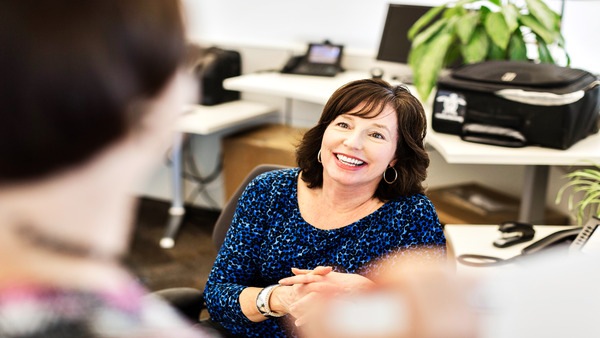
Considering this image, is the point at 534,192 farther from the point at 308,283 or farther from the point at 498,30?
the point at 308,283

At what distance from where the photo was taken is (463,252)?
1.94 m

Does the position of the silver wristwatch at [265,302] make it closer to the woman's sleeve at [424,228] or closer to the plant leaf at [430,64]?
the woman's sleeve at [424,228]

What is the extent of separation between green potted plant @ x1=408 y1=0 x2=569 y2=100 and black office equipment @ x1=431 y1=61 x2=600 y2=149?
0.69 ft

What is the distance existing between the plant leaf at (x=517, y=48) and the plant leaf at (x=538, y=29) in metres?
0.06

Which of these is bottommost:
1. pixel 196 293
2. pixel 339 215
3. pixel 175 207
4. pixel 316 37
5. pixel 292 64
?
pixel 175 207

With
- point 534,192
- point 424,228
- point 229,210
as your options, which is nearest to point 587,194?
point 534,192

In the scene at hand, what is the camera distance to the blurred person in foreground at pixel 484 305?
349 mm

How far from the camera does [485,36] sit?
9.26 feet

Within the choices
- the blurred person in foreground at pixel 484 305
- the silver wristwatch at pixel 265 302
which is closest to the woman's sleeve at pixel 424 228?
the silver wristwatch at pixel 265 302

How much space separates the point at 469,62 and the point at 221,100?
1533 millimetres

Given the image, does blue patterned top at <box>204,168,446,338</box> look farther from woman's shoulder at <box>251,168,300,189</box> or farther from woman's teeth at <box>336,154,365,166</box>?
woman's teeth at <box>336,154,365,166</box>

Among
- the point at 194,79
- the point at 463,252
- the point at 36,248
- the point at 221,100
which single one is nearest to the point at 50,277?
the point at 36,248

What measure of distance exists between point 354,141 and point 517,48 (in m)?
1.42

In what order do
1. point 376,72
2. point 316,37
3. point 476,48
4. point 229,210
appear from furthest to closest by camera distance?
point 316,37
point 376,72
point 476,48
point 229,210
